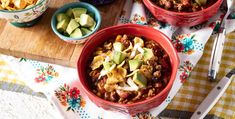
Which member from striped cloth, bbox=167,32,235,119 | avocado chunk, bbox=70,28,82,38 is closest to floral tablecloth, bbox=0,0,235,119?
striped cloth, bbox=167,32,235,119

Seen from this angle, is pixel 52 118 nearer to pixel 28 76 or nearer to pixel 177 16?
pixel 28 76

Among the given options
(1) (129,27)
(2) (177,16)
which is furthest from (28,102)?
(2) (177,16)

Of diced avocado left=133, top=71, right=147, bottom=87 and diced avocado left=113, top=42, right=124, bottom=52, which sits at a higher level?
diced avocado left=113, top=42, right=124, bottom=52

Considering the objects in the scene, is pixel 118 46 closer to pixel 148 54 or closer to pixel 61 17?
pixel 148 54

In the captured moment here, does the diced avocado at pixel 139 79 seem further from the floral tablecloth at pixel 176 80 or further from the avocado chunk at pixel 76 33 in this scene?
the avocado chunk at pixel 76 33

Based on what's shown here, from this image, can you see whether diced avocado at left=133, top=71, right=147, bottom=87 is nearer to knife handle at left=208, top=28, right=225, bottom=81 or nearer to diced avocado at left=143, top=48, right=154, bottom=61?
diced avocado at left=143, top=48, right=154, bottom=61

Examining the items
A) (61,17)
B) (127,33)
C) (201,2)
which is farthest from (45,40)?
(201,2)
